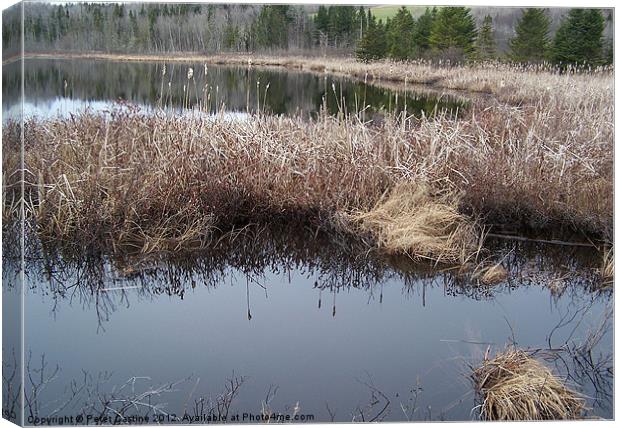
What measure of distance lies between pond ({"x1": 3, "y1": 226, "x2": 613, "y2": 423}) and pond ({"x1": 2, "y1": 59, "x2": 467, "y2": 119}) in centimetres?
64

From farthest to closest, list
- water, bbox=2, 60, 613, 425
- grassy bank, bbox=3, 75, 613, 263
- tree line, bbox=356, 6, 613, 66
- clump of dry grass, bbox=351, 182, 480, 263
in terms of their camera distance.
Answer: clump of dry grass, bbox=351, 182, 480, 263, grassy bank, bbox=3, 75, 613, 263, tree line, bbox=356, 6, 613, 66, water, bbox=2, 60, 613, 425

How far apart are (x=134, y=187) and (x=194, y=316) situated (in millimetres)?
651

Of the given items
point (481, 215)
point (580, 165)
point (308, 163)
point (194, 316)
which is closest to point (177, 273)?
point (194, 316)

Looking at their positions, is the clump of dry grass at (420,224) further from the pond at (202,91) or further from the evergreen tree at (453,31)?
the evergreen tree at (453,31)

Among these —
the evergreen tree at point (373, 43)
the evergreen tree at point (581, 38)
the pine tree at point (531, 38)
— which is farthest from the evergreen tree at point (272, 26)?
the evergreen tree at point (581, 38)

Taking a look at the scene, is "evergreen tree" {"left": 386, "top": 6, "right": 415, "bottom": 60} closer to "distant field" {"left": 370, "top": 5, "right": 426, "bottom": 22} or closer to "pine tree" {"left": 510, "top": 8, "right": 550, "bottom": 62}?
"distant field" {"left": 370, "top": 5, "right": 426, "bottom": 22}

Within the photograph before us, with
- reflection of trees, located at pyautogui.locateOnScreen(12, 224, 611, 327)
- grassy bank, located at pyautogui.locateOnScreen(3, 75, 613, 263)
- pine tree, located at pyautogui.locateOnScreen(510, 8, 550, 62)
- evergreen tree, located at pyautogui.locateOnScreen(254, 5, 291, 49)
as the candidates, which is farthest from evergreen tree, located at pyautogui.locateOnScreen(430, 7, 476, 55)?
reflection of trees, located at pyautogui.locateOnScreen(12, 224, 611, 327)

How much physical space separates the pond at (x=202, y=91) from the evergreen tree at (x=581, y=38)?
0.51 meters

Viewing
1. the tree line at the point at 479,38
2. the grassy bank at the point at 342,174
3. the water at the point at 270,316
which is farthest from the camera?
the grassy bank at the point at 342,174

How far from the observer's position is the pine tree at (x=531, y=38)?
359 cm

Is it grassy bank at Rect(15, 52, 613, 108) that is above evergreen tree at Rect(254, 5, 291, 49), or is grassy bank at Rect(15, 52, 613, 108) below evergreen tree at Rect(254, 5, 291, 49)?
below

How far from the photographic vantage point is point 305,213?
160 inches

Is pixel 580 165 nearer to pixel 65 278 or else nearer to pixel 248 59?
pixel 248 59

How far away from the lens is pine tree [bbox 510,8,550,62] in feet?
11.8
